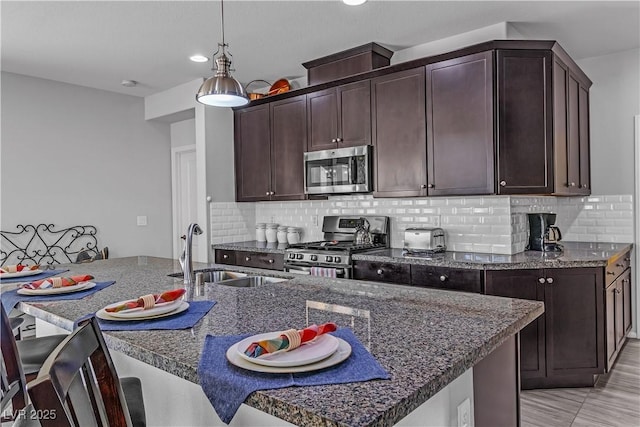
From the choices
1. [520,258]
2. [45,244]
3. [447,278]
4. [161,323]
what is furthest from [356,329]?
[45,244]

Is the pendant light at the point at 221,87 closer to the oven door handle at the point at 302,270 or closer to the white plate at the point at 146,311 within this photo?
the white plate at the point at 146,311

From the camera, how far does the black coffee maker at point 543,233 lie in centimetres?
354

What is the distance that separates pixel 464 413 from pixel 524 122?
239 centimetres

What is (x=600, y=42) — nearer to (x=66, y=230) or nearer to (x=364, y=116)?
(x=364, y=116)

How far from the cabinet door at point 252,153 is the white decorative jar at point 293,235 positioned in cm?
42

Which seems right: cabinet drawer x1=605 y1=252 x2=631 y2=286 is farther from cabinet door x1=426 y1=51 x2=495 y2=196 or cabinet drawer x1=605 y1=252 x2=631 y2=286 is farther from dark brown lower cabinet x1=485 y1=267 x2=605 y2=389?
cabinet door x1=426 y1=51 x2=495 y2=196

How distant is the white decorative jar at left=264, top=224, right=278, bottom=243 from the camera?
5.03 metres

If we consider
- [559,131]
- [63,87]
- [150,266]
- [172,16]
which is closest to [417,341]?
[150,266]

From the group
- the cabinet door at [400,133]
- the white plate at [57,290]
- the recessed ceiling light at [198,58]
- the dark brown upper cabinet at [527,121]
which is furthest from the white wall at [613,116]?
the white plate at [57,290]

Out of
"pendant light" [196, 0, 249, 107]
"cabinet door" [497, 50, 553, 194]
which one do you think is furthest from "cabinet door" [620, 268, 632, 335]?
"pendant light" [196, 0, 249, 107]

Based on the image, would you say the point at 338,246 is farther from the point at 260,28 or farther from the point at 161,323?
the point at 161,323

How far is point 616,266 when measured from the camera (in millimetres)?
3314

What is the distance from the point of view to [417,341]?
4.04 ft

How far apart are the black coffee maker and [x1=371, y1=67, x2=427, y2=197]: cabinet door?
2.98ft
